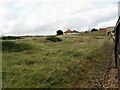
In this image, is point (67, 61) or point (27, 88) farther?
point (67, 61)

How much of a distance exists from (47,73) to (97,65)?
14.6 feet

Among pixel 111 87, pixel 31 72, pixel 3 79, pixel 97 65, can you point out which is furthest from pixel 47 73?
pixel 97 65

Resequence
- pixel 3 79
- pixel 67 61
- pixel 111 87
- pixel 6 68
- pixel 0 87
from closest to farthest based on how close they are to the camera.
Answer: pixel 111 87 → pixel 0 87 → pixel 3 79 → pixel 6 68 → pixel 67 61

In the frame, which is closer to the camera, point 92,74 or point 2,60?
point 92,74

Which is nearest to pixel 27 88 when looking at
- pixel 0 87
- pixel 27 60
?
pixel 0 87

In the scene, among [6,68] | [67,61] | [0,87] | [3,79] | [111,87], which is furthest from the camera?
[67,61]

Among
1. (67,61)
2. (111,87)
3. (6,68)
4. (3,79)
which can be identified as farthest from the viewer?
(67,61)

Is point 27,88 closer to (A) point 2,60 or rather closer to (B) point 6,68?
(B) point 6,68

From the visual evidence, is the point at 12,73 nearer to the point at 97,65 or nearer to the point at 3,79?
the point at 3,79

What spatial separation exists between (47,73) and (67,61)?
375cm

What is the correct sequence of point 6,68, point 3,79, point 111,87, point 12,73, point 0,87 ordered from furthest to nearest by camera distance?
point 6,68 → point 12,73 → point 3,79 → point 0,87 → point 111,87

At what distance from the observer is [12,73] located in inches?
574

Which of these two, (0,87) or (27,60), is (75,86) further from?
(27,60)

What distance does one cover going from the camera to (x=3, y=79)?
13703mm
